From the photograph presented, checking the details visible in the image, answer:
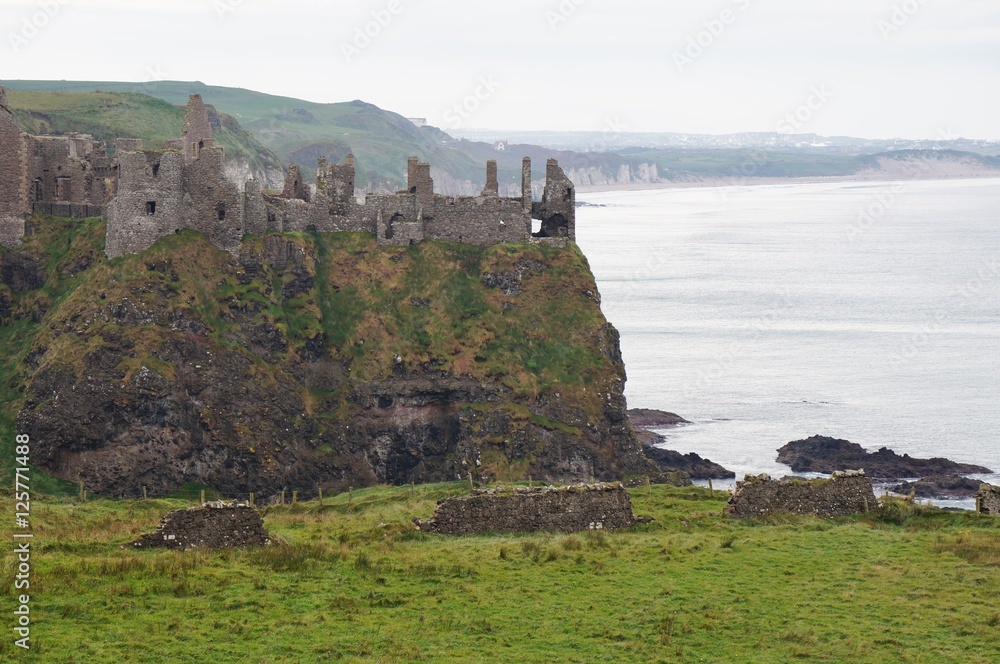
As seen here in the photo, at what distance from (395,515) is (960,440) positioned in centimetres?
6499

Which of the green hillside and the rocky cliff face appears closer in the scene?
the rocky cliff face

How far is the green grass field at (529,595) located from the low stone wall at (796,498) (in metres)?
0.79

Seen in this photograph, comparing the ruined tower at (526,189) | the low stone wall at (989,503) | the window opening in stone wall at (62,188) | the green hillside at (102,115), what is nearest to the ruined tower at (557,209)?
the ruined tower at (526,189)

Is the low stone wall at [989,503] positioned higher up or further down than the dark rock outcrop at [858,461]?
higher up

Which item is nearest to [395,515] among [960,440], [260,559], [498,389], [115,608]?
[260,559]

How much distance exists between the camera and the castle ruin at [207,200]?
7306cm

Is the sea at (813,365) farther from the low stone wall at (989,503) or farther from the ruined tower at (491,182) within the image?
the low stone wall at (989,503)

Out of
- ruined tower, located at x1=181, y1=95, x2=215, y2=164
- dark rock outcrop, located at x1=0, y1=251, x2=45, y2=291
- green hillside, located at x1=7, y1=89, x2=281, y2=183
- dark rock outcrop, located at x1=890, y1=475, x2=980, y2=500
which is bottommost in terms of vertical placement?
dark rock outcrop, located at x1=890, y1=475, x2=980, y2=500

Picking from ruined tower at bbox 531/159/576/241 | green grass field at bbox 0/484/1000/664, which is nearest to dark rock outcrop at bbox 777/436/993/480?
ruined tower at bbox 531/159/576/241

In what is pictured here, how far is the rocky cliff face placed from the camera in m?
68.0

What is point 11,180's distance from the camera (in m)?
75.6

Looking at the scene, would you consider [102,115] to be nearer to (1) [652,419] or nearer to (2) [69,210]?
(1) [652,419]

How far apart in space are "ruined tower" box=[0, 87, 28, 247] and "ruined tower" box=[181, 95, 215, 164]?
8511 millimetres

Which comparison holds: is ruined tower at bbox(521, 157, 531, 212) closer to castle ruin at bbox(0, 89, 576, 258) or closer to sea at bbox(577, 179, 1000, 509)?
castle ruin at bbox(0, 89, 576, 258)
